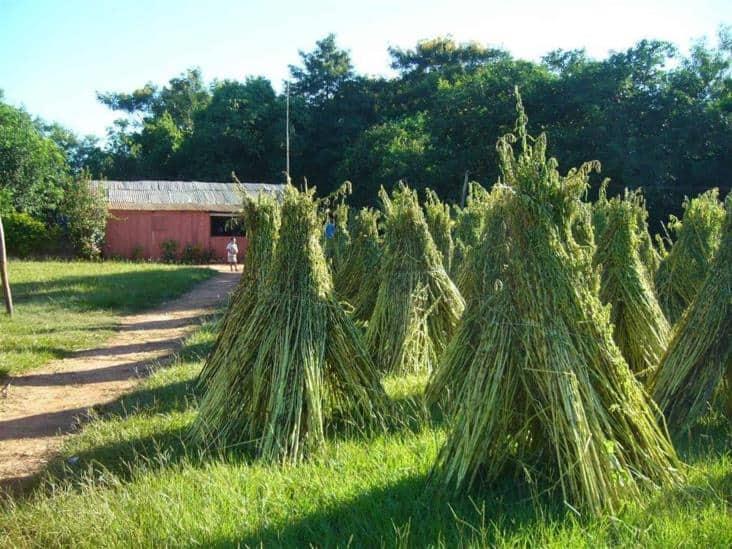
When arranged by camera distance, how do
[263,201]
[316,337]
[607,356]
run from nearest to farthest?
[607,356] → [316,337] → [263,201]

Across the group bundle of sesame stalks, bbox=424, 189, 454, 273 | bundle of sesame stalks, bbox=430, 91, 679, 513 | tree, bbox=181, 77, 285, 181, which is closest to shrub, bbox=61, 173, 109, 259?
tree, bbox=181, 77, 285, 181

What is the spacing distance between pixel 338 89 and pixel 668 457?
116ft

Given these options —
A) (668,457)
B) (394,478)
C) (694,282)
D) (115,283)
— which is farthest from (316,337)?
(115,283)

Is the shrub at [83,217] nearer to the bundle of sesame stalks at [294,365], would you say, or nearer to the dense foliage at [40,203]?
the dense foliage at [40,203]

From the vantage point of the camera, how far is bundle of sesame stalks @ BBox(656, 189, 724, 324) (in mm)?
7004

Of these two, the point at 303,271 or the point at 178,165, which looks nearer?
the point at 303,271

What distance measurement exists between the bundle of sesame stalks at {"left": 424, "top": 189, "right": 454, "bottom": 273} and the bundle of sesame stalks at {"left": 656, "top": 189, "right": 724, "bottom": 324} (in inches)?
116

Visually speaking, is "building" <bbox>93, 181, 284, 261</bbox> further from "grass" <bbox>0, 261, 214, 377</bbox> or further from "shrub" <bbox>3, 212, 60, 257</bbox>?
"grass" <bbox>0, 261, 214, 377</bbox>

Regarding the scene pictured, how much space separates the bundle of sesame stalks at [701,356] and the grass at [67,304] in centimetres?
653

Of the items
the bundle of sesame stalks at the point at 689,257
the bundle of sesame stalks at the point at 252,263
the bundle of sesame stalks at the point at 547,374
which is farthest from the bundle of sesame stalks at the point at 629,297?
the bundle of sesame stalks at the point at 252,263

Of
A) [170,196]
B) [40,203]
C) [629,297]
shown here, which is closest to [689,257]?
[629,297]

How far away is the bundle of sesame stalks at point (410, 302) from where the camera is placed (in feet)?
21.4

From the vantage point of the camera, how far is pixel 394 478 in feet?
11.8

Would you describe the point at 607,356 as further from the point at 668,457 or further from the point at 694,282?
the point at 694,282
